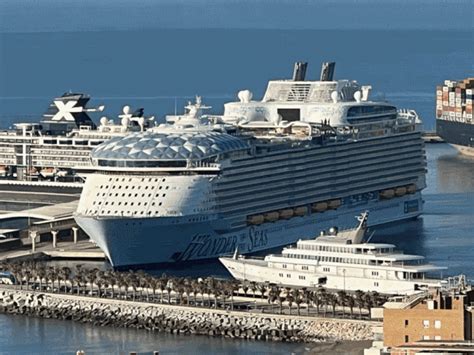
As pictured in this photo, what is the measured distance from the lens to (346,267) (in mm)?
50656

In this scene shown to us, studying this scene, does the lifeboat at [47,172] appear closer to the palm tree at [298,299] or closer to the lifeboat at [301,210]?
the lifeboat at [301,210]

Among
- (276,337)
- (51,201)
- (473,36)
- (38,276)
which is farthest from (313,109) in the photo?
(473,36)

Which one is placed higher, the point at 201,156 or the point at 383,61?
the point at 383,61

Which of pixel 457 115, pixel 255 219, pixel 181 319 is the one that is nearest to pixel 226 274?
pixel 255 219

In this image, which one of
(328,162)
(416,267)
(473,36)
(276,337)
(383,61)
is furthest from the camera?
(473,36)

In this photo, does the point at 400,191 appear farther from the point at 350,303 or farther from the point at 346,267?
the point at 350,303

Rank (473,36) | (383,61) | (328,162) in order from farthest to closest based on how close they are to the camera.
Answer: (473,36), (383,61), (328,162)

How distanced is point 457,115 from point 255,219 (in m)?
34.6

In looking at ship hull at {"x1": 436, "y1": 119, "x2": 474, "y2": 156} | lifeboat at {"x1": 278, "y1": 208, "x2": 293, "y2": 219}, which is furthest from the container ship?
lifeboat at {"x1": 278, "y1": 208, "x2": 293, "y2": 219}

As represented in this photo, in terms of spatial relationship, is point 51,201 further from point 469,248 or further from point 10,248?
point 469,248

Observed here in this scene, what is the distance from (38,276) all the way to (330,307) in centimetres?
740

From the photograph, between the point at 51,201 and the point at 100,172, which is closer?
the point at 100,172

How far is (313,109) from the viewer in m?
65.4

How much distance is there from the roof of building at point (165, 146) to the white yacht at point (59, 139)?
5.79 meters
